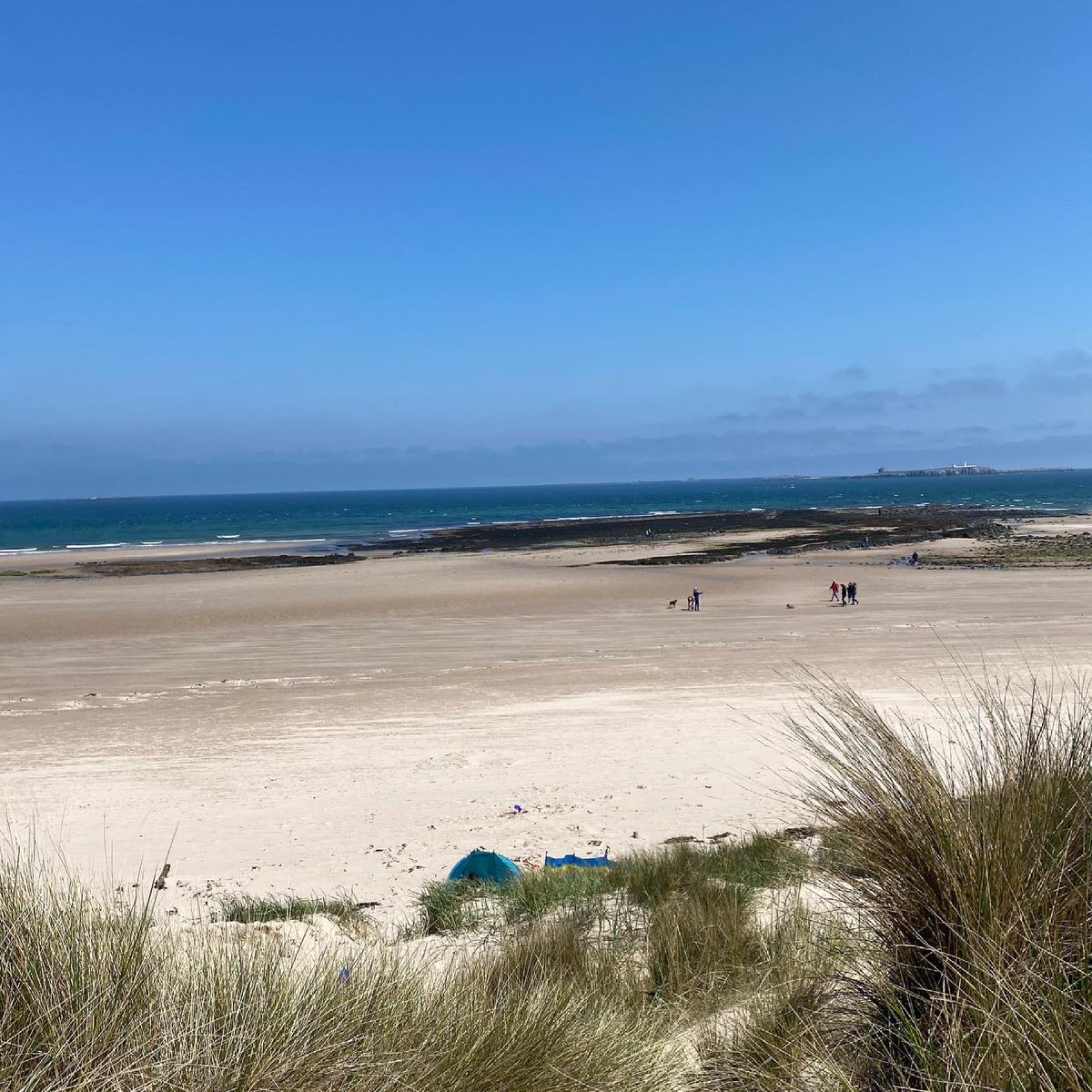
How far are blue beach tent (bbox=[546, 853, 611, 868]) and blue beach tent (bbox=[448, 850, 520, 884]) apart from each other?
0.30m

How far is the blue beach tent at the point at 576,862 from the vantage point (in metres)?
6.66

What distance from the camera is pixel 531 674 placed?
18719 mm

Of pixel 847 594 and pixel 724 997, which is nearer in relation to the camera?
pixel 724 997

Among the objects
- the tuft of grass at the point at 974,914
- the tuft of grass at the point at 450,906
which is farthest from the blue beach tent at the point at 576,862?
the tuft of grass at the point at 974,914

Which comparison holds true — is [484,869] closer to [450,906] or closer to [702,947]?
[450,906]

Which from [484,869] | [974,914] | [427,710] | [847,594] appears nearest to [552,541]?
[847,594]

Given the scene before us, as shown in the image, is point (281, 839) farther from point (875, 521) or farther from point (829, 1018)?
point (875, 521)

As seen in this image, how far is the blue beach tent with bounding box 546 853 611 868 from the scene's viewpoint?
6.66 m

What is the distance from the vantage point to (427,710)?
1509 centimetres

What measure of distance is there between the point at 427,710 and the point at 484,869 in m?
8.56

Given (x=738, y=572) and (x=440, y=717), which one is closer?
(x=440, y=717)

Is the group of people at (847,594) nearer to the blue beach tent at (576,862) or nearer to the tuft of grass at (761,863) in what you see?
the blue beach tent at (576,862)

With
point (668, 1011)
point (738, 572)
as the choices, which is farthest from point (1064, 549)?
point (668, 1011)

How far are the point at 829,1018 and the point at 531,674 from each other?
1541 cm
